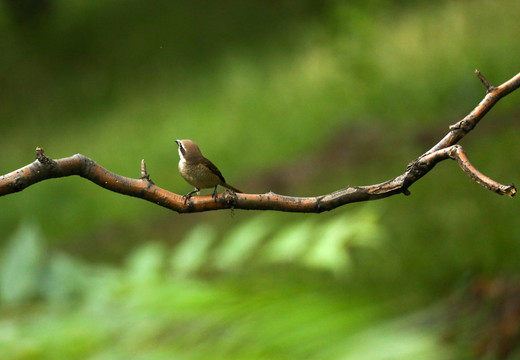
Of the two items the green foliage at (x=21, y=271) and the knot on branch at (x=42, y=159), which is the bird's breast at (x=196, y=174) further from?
the green foliage at (x=21, y=271)

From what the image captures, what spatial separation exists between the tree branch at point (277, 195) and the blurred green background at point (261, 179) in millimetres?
238

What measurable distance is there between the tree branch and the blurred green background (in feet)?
0.78

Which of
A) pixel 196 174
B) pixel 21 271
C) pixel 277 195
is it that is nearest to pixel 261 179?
pixel 21 271

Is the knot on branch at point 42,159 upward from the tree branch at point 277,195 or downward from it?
upward

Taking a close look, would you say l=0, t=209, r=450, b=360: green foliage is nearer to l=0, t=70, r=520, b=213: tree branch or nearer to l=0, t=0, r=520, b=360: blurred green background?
l=0, t=0, r=520, b=360: blurred green background

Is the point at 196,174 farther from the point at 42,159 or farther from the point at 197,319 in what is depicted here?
the point at 197,319

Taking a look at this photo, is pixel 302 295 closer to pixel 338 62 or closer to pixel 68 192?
pixel 338 62

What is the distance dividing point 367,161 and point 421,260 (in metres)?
0.56

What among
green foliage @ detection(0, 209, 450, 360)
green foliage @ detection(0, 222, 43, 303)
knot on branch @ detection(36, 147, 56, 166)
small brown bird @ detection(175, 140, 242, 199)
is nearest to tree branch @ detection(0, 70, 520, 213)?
knot on branch @ detection(36, 147, 56, 166)

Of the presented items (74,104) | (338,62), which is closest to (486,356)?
(338,62)

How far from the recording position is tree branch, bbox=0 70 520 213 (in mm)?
383

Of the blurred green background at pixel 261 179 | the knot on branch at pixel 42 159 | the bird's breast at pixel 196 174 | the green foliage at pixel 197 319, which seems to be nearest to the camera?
the knot on branch at pixel 42 159

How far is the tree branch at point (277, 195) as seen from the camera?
0.38m

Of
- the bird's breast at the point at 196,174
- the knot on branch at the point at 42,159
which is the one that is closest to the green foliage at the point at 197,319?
the bird's breast at the point at 196,174
